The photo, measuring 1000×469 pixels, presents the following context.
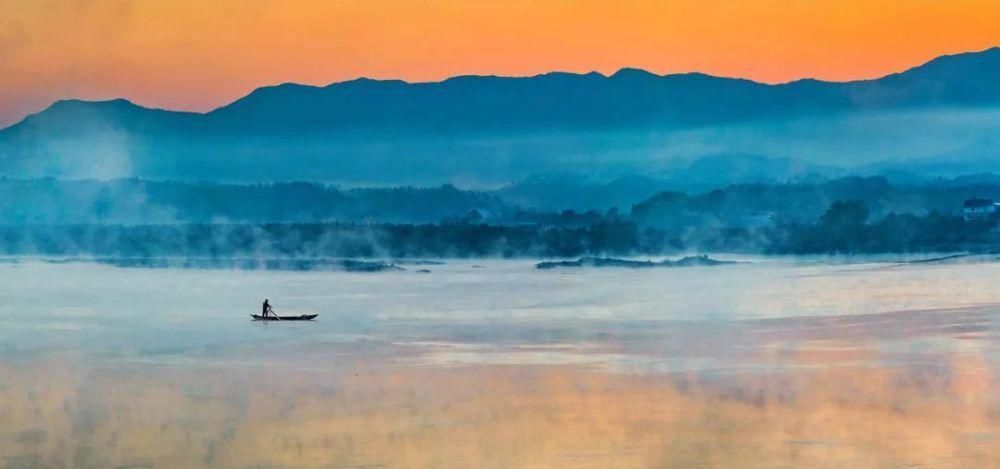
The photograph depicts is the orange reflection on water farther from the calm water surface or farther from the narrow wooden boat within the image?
the narrow wooden boat

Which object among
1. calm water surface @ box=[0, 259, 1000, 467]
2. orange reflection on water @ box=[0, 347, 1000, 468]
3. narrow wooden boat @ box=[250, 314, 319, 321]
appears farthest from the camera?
narrow wooden boat @ box=[250, 314, 319, 321]

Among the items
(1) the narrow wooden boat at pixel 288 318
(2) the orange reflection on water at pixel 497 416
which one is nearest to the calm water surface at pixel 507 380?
(2) the orange reflection on water at pixel 497 416

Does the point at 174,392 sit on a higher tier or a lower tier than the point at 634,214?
lower

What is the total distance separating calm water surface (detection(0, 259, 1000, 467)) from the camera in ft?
46.3

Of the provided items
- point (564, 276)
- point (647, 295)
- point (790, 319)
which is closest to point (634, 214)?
point (564, 276)

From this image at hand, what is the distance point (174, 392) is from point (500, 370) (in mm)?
3684

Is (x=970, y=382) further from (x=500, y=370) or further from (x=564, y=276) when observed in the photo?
A: (x=564, y=276)

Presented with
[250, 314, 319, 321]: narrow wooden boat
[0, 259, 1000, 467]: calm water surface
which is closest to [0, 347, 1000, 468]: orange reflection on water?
[0, 259, 1000, 467]: calm water surface

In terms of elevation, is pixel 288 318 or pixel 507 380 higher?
pixel 288 318

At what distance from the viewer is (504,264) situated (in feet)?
156

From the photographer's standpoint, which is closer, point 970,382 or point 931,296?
point 970,382

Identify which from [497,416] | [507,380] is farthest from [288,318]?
[497,416]

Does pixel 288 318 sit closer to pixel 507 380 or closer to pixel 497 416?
pixel 507 380

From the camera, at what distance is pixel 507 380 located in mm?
18141
